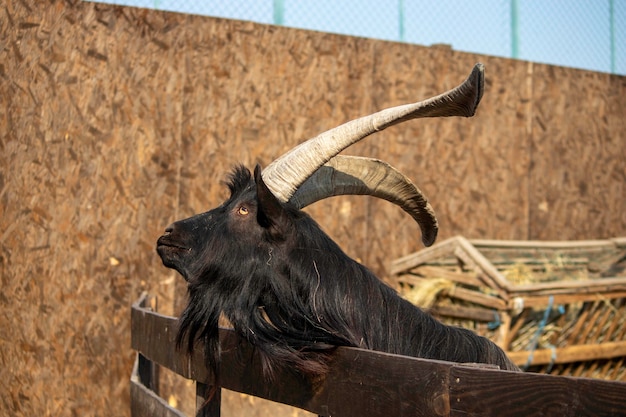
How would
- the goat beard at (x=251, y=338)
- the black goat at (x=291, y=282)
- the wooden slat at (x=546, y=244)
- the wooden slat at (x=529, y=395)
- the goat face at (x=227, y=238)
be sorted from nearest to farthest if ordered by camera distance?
the wooden slat at (x=529, y=395) < the goat beard at (x=251, y=338) < the black goat at (x=291, y=282) < the goat face at (x=227, y=238) < the wooden slat at (x=546, y=244)

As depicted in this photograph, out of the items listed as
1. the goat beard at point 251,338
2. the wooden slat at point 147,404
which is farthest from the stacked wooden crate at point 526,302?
the goat beard at point 251,338

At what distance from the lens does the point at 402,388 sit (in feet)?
8.32

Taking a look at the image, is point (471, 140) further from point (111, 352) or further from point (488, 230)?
point (111, 352)

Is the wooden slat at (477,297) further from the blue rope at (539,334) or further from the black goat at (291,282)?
the black goat at (291,282)

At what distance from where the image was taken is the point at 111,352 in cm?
695

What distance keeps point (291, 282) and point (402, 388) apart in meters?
0.87

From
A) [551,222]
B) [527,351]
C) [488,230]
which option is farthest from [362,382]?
[551,222]

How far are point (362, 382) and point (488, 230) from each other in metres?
6.70

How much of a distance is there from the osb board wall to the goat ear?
3.91 m

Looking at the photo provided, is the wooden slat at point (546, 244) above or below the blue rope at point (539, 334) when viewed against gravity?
above

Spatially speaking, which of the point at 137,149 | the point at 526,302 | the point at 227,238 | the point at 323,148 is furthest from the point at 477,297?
the point at 227,238

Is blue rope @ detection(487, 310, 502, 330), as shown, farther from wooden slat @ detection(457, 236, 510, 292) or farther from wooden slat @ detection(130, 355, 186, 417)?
wooden slat @ detection(130, 355, 186, 417)

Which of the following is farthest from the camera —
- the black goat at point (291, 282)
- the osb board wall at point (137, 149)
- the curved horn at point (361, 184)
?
the osb board wall at point (137, 149)

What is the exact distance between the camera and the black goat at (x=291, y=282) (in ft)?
10.4
